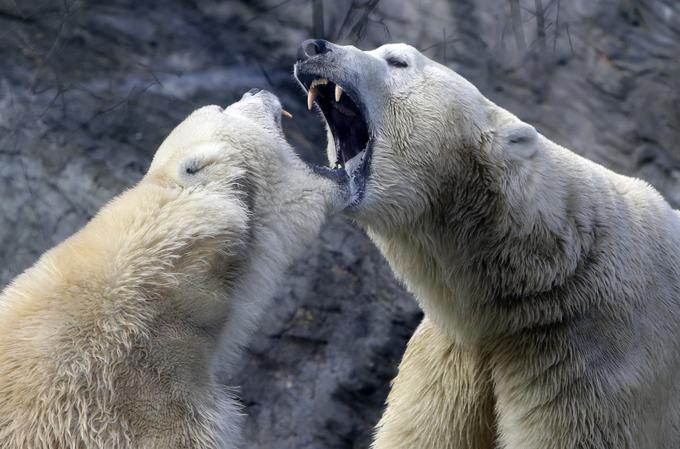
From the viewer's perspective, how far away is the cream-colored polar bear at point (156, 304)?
2.34 metres

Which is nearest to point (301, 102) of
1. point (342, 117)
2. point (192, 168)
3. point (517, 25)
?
point (517, 25)

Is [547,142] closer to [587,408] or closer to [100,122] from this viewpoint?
[587,408]

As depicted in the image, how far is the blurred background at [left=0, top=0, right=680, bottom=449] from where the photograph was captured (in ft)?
16.8

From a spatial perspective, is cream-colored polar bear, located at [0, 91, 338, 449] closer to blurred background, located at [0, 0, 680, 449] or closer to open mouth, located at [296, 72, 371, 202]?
open mouth, located at [296, 72, 371, 202]

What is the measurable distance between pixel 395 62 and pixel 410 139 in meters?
0.31

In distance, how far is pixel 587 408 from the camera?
333cm

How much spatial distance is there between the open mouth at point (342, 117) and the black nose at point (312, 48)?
0.07 meters

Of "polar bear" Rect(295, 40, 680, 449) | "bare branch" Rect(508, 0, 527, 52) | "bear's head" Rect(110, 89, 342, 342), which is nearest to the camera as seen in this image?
"bear's head" Rect(110, 89, 342, 342)

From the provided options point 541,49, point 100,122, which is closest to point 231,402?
point 100,122

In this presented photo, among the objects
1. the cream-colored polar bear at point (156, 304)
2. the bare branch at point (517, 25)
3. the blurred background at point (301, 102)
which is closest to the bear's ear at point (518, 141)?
the cream-colored polar bear at point (156, 304)

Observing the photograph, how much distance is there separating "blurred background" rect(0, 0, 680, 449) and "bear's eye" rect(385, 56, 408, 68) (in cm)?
184

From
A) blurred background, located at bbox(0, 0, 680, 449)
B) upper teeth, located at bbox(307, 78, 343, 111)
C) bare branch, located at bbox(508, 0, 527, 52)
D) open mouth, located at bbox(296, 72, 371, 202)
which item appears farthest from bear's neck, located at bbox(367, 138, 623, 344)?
bare branch, located at bbox(508, 0, 527, 52)

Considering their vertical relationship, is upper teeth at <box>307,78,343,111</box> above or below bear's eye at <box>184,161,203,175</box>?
below

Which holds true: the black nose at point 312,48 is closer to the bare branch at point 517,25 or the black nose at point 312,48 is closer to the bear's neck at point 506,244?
the bear's neck at point 506,244
